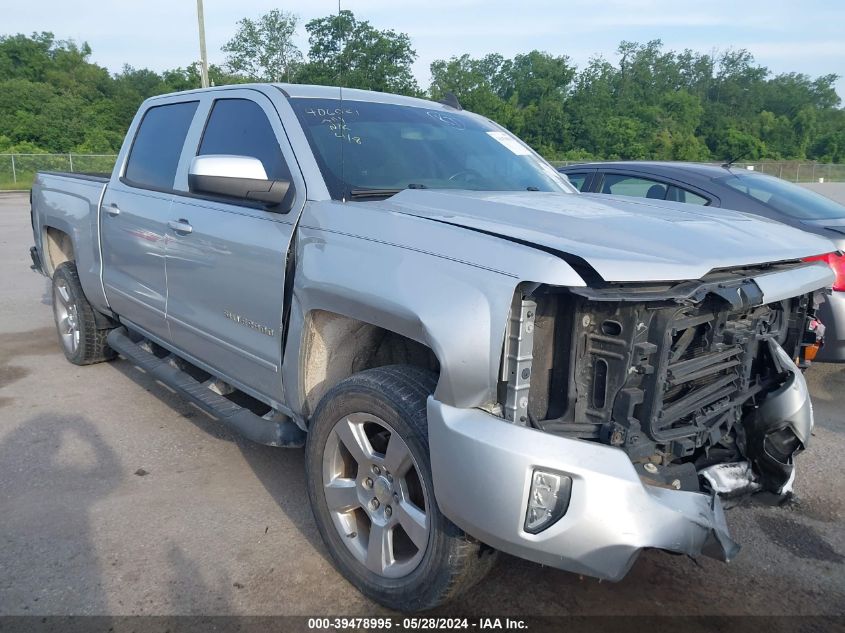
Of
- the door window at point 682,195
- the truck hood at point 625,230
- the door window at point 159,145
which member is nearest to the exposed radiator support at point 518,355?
the truck hood at point 625,230

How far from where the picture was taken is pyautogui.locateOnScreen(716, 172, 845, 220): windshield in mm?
5875

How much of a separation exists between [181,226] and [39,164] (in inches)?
1494

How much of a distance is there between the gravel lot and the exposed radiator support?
997 mm

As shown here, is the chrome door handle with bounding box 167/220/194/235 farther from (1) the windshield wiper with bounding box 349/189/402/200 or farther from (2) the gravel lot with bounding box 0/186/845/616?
(2) the gravel lot with bounding box 0/186/845/616

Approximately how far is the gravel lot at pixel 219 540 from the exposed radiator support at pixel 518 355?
100cm

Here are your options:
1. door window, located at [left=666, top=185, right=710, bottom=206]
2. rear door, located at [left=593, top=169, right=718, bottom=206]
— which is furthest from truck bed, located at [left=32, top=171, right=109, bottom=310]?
door window, located at [left=666, top=185, right=710, bottom=206]

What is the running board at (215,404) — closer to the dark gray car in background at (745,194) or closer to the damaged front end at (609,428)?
the damaged front end at (609,428)

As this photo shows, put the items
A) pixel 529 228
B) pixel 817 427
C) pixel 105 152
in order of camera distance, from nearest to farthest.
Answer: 1. pixel 529 228
2. pixel 817 427
3. pixel 105 152

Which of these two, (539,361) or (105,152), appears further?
(105,152)

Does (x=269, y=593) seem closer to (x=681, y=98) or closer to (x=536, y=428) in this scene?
(x=536, y=428)

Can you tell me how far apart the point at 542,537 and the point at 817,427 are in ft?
11.3

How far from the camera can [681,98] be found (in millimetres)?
68312

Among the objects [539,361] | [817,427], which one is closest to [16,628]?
[539,361]

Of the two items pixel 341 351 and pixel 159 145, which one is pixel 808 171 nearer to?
pixel 159 145
